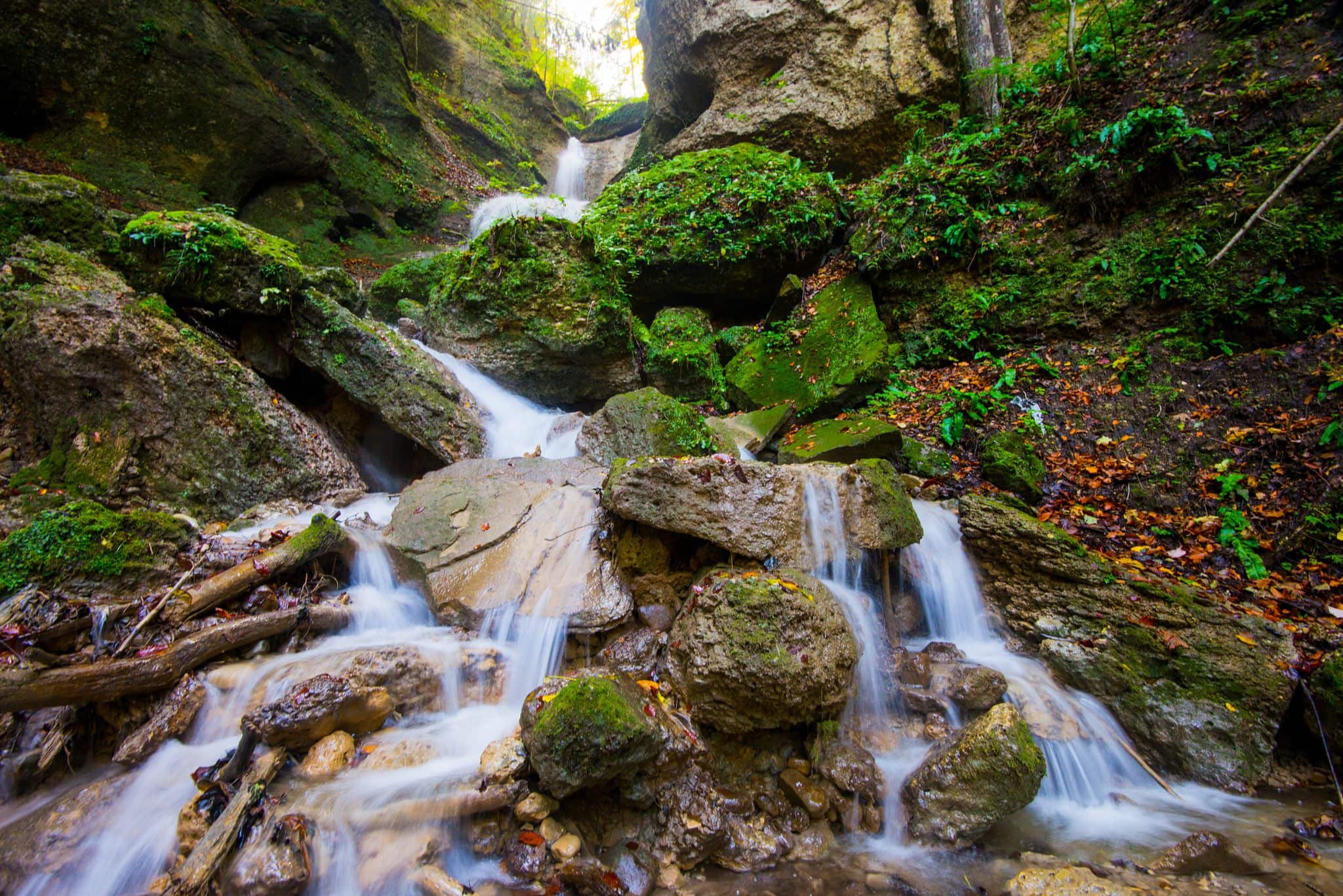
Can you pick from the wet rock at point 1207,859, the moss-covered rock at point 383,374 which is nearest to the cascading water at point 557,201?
the moss-covered rock at point 383,374

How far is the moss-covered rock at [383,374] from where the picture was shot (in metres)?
5.73

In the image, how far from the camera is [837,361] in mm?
7770

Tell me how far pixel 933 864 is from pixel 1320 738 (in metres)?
2.78

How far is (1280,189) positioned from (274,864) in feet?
31.6

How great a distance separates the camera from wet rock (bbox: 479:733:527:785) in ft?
8.86

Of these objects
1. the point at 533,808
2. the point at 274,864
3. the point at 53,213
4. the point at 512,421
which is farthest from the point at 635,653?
the point at 53,213

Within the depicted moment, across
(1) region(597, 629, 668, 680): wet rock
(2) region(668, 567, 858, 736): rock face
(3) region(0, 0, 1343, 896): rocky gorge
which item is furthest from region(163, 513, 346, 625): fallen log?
(2) region(668, 567, 858, 736): rock face

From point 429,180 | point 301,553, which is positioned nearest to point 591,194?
point 429,180

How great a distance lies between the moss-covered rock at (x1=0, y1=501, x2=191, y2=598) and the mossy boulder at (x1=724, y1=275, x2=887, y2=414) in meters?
6.90

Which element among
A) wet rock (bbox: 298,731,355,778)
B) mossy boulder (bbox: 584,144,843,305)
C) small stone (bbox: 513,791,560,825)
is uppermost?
mossy boulder (bbox: 584,144,843,305)

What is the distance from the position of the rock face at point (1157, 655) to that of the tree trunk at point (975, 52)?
9.25 meters

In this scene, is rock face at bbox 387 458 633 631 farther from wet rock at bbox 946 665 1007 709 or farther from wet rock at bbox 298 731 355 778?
wet rock at bbox 946 665 1007 709

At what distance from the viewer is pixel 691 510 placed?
398cm

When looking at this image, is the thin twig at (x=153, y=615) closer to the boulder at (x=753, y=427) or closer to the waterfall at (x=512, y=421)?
the waterfall at (x=512, y=421)
